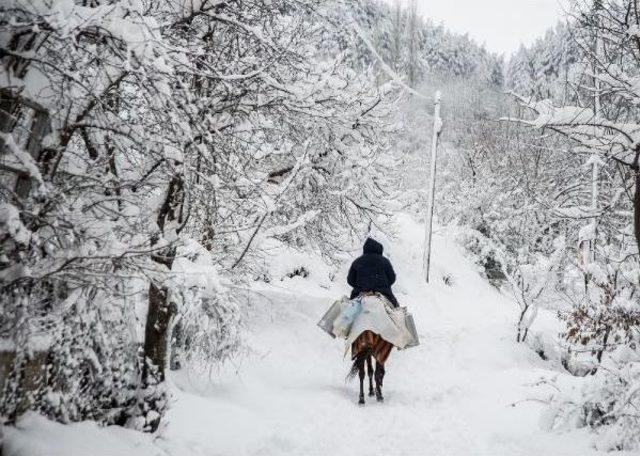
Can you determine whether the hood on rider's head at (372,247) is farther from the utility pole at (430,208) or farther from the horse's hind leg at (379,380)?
the utility pole at (430,208)

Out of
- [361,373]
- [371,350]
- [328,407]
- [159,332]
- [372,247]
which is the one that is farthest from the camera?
[372,247]

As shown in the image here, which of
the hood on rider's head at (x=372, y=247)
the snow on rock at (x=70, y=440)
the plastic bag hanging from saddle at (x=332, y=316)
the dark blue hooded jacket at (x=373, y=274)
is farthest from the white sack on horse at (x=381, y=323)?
the snow on rock at (x=70, y=440)

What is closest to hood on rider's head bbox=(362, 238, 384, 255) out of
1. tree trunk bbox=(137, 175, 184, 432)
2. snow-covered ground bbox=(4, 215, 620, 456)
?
snow-covered ground bbox=(4, 215, 620, 456)

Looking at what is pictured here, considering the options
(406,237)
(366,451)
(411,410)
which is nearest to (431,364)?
(411,410)

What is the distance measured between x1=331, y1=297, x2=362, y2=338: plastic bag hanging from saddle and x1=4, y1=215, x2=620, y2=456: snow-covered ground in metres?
0.77

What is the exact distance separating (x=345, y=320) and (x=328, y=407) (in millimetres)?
1197

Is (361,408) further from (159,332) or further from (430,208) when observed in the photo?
(430,208)

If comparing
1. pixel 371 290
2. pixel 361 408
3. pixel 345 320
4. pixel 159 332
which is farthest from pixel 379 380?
pixel 159 332

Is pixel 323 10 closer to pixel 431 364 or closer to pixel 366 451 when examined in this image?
pixel 366 451

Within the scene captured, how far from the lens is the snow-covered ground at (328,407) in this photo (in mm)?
3932

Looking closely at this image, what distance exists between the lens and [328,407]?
5.92 m

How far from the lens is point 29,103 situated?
252 cm

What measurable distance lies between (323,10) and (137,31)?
315 centimetres

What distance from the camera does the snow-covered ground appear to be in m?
3.93
